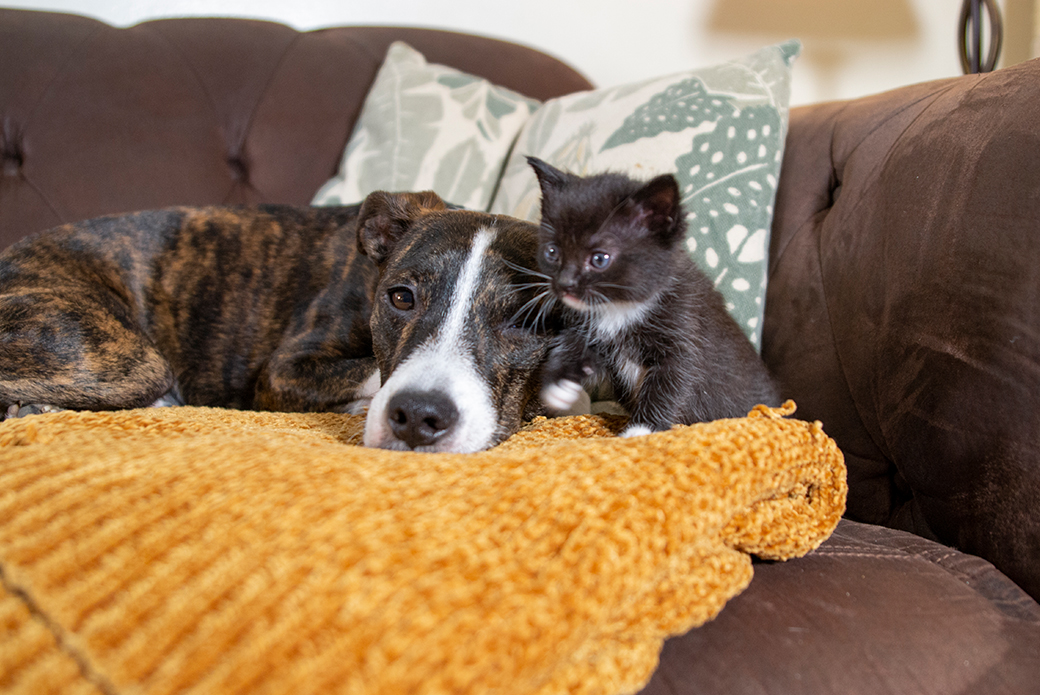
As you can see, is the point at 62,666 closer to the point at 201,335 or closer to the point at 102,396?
the point at 102,396

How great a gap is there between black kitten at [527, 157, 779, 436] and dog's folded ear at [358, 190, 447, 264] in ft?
1.83

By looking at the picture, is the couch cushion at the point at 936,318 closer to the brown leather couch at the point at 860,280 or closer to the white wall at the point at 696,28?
the brown leather couch at the point at 860,280

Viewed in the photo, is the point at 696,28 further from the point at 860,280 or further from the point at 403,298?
the point at 403,298

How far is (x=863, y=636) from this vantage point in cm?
79

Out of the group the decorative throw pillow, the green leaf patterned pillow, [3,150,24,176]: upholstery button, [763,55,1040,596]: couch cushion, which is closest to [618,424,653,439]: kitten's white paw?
[763,55,1040,596]: couch cushion

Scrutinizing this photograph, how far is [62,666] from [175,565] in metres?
0.13

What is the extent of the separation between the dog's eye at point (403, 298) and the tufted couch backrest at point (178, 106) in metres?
1.42

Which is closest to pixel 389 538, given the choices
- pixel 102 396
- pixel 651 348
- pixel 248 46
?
pixel 651 348

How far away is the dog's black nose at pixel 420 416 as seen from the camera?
1.16 metres

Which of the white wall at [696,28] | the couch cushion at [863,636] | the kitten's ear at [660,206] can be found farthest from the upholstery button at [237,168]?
the couch cushion at [863,636]

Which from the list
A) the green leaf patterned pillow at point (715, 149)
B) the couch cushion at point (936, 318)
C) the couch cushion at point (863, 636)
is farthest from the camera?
the green leaf patterned pillow at point (715, 149)

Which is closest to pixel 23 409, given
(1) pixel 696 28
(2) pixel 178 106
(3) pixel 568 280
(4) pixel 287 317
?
(4) pixel 287 317

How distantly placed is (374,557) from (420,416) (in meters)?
0.52

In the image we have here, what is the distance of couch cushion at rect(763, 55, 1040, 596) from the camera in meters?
0.98
